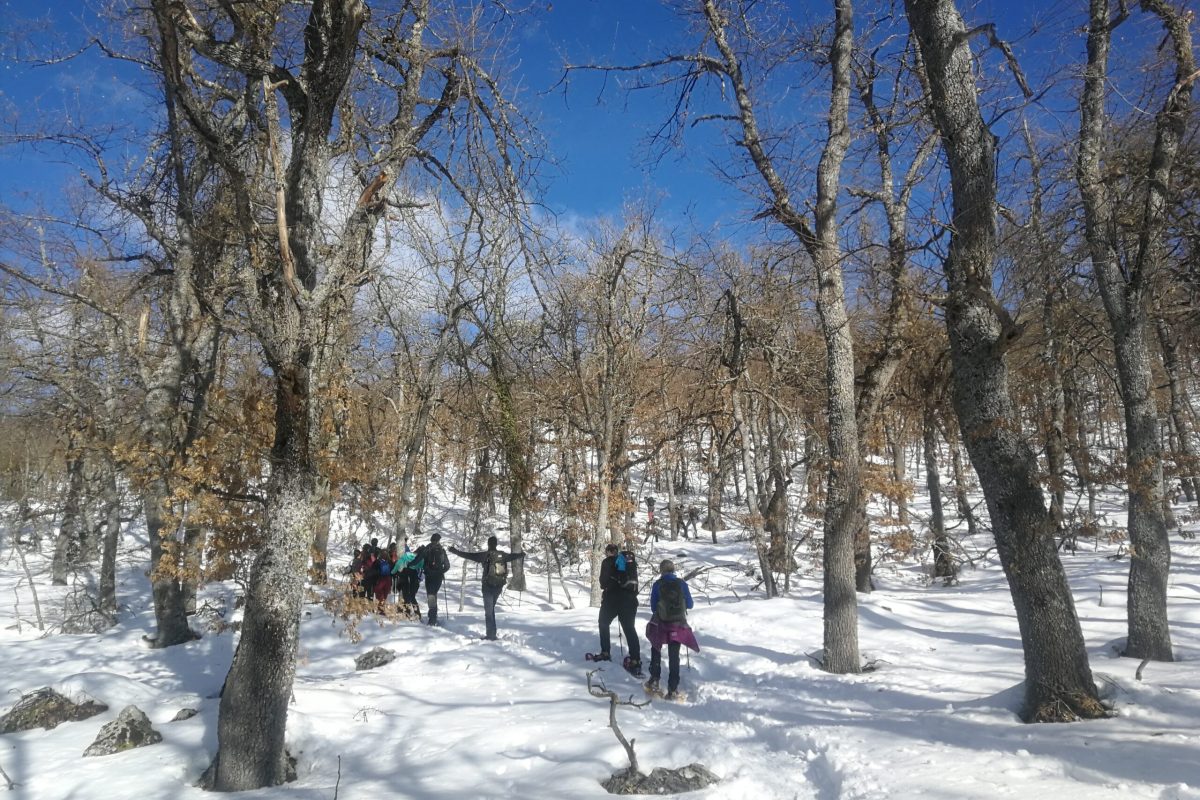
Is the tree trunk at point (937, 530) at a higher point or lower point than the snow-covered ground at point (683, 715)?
higher

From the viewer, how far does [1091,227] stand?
702 centimetres

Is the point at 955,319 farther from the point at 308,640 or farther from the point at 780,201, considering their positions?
the point at 308,640

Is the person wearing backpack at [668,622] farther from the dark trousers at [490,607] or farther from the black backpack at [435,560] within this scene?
the black backpack at [435,560]

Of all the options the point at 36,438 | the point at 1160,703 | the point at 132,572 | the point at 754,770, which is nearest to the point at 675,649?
the point at 754,770

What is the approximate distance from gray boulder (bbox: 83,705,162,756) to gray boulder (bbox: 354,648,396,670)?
3536 mm

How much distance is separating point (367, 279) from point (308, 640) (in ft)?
26.7

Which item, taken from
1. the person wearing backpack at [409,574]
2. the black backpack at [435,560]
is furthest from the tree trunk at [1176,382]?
the person wearing backpack at [409,574]

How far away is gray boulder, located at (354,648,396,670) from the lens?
9.70m

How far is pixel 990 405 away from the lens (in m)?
5.16

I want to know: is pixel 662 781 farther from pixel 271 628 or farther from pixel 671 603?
pixel 271 628

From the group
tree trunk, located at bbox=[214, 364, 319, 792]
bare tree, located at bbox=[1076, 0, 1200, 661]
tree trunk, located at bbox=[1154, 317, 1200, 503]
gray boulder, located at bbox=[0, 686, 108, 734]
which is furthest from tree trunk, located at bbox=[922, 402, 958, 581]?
gray boulder, located at bbox=[0, 686, 108, 734]

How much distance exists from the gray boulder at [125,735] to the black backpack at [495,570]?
208 inches

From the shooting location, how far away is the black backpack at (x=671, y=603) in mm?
7855

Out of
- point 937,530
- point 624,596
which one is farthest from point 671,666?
point 937,530
